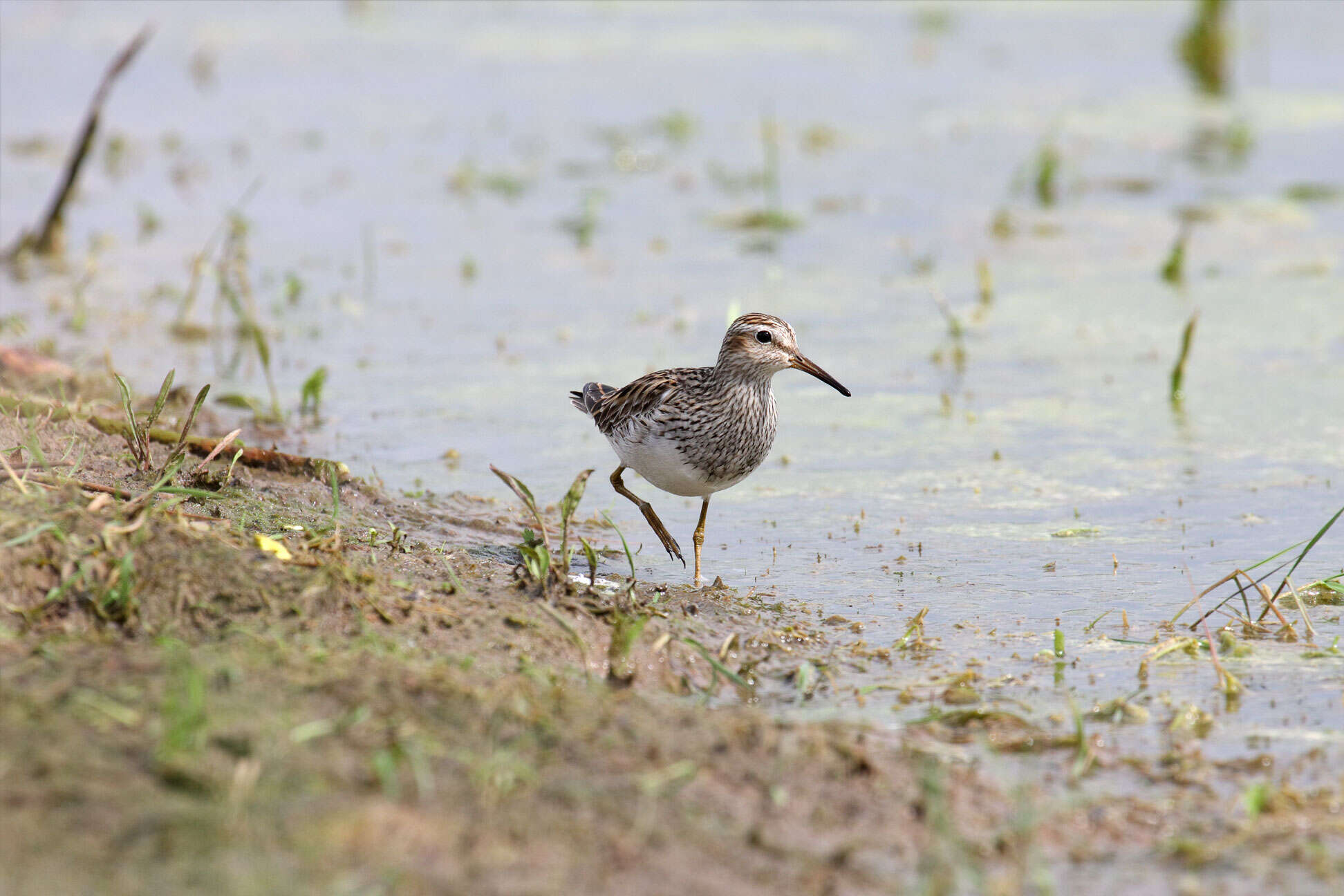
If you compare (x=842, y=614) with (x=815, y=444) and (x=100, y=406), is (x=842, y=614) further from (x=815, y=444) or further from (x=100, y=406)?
(x=100, y=406)

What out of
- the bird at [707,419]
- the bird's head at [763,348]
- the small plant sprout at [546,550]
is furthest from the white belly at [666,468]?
the small plant sprout at [546,550]

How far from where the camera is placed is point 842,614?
5980 millimetres

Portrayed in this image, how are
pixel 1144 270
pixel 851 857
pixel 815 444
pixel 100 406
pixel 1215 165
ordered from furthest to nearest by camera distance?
pixel 1215 165 < pixel 1144 270 < pixel 815 444 < pixel 100 406 < pixel 851 857

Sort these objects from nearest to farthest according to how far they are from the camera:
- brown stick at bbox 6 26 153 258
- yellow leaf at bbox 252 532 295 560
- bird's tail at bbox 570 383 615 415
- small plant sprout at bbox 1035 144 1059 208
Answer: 1. yellow leaf at bbox 252 532 295 560
2. bird's tail at bbox 570 383 615 415
3. brown stick at bbox 6 26 153 258
4. small plant sprout at bbox 1035 144 1059 208

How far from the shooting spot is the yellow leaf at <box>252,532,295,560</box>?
5105mm

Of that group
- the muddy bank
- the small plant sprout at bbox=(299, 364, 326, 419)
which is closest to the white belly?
the muddy bank

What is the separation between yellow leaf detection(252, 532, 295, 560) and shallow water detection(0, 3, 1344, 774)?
1.89 metres

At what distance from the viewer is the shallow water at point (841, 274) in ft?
21.9

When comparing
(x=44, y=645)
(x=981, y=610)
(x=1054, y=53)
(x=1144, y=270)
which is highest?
(x=1054, y=53)

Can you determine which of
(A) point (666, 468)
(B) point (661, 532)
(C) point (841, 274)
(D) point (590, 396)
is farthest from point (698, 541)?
(C) point (841, 274)

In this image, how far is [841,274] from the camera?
1203cm

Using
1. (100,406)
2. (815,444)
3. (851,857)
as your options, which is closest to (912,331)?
(815,444)

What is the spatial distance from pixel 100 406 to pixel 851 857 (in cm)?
533

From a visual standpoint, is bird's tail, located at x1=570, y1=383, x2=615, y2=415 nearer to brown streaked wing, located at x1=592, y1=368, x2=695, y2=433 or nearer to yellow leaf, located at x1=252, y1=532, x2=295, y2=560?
brown streaked wing, located at x1=592, y1=368, x2=695, y2=433
